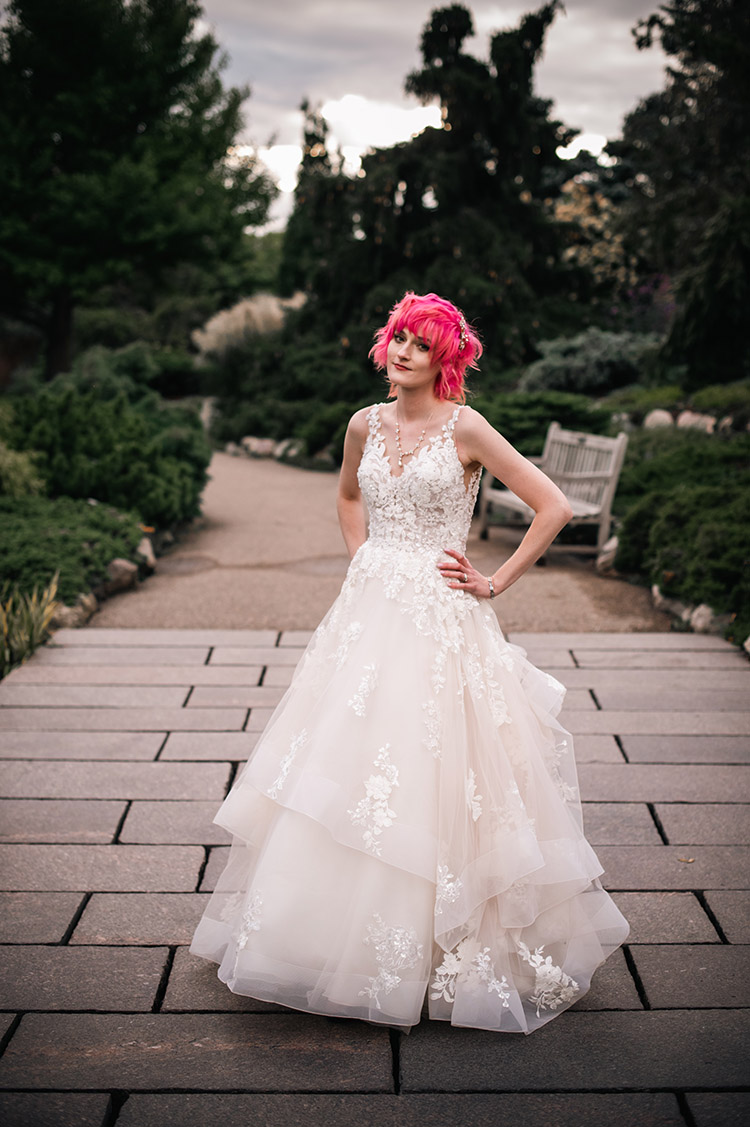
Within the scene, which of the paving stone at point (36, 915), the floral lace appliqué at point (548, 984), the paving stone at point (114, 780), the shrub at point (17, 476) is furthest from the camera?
the shrub at point (17, 476)

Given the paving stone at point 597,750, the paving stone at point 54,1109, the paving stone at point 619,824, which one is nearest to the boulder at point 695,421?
the paving stone at point 597,750

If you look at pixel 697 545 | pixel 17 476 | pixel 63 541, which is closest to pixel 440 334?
pixel 697 545

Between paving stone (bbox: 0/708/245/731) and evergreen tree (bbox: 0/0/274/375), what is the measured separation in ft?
44.6

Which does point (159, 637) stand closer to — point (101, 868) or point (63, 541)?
point (63, 541)

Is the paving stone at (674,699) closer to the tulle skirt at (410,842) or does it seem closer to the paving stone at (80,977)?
the tulle skirt at (410,842)

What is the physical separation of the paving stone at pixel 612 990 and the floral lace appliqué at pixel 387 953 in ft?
1.77

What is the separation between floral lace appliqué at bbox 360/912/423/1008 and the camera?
196 centimetres

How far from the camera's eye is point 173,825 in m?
3.02

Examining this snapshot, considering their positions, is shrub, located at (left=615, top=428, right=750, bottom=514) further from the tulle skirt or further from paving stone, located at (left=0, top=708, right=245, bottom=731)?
the tulle skirt

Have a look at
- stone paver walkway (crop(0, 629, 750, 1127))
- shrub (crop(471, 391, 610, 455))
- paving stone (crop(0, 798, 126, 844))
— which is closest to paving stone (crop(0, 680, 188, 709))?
stone paver walkway (crop(0, 629, 750, 1127))

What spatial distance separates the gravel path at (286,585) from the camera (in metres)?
5.67

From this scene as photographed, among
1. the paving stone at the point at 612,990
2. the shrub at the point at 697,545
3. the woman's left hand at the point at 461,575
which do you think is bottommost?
the paving stone at the point at 612,990

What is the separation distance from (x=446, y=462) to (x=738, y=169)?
1441cm

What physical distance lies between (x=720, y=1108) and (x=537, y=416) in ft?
26.4
